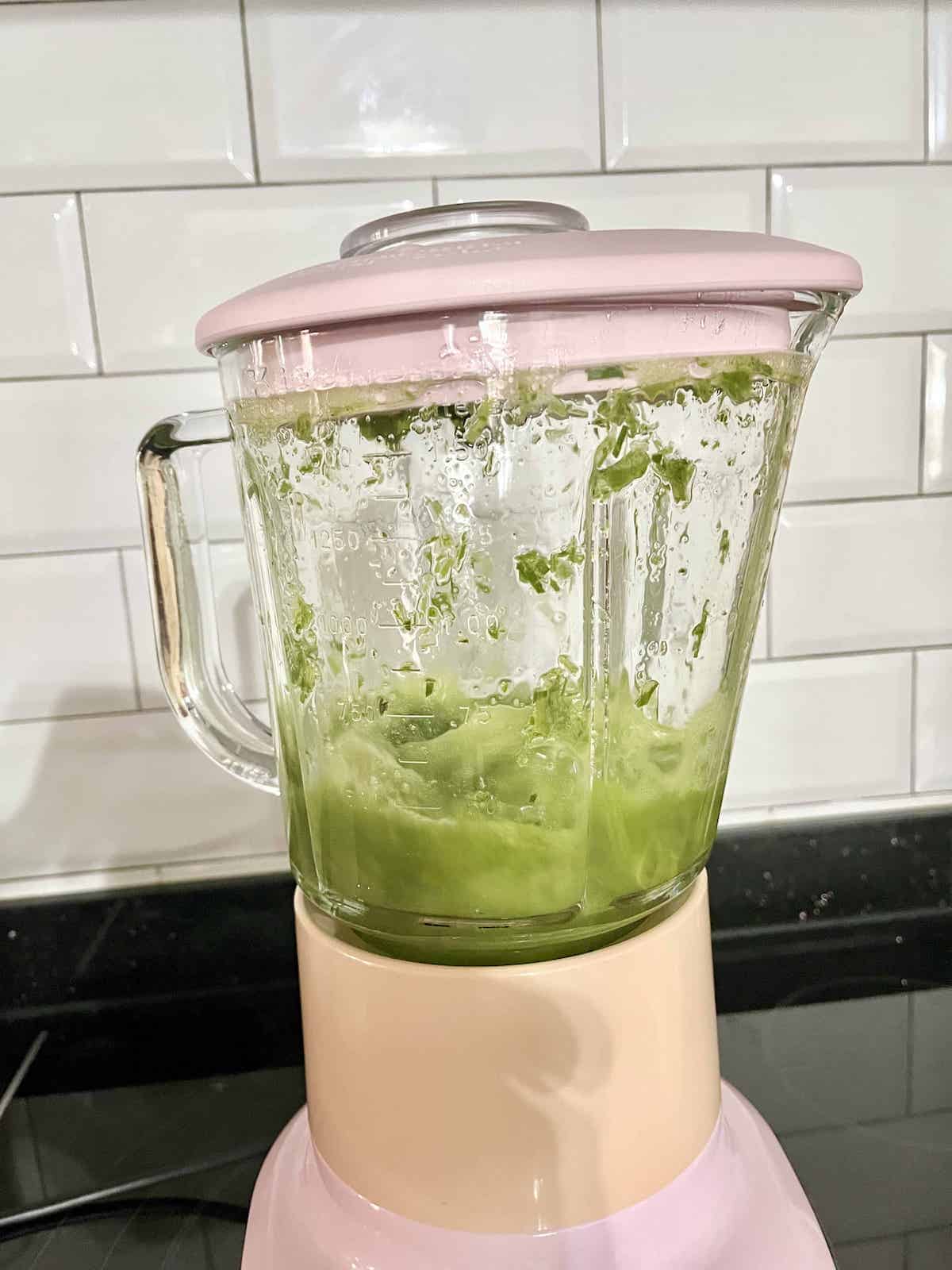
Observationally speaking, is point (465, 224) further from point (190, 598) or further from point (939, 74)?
point (939, 74)

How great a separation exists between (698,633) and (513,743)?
0.29 ft

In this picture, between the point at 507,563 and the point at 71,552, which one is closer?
the point at 507,563

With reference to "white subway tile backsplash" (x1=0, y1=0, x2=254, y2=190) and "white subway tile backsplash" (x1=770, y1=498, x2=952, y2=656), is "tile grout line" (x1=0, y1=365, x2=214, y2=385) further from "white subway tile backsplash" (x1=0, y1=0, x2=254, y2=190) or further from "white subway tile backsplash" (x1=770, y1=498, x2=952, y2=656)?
"white subway tile backsplash" (x1=770, y1=498, x2=952, y2=656)

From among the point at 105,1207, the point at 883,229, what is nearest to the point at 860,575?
the point at 883,229

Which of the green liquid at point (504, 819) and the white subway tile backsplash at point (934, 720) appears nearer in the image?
the green liquid at point (504, 819)

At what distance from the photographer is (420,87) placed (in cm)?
61

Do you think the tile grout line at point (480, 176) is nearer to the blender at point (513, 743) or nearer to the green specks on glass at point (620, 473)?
the blender at point (513, 743)

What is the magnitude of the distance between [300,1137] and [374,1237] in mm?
A: 91

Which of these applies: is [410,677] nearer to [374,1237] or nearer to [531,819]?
[531,819]

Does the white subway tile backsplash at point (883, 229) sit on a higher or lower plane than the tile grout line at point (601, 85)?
lower

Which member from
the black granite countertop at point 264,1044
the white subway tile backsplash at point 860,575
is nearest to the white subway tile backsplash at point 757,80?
the white subway tile backsplash at point 860,575

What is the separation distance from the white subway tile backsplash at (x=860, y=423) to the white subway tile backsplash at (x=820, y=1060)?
34 centimetres

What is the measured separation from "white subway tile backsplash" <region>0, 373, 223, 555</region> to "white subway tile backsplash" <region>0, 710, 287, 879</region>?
0.12m

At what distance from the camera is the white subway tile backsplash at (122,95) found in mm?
585
